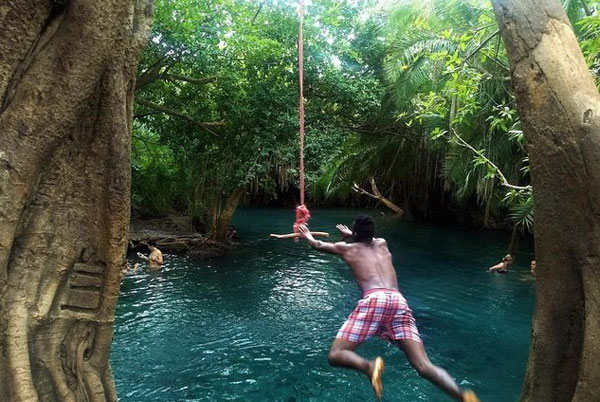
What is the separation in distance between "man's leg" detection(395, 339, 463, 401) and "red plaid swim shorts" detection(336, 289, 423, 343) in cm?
7

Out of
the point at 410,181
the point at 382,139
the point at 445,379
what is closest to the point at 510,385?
the point at 445,379

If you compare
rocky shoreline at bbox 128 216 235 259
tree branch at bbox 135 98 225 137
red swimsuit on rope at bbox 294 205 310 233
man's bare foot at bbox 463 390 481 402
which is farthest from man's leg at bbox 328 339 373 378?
rocky shoreline at bbox 128 216 235 259

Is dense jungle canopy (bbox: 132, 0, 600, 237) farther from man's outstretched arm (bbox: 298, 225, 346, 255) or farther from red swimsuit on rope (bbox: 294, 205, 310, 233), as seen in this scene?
man's outstretched arm (bbox: 298, 225, 346, 255)

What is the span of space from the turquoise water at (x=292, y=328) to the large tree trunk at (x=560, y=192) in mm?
2760

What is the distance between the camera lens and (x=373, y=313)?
4.37 metres

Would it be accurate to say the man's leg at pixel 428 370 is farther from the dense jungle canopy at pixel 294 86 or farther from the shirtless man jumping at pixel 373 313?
the dense jungle canopy at pixel 294 86

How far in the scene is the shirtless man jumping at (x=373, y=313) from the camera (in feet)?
13.3

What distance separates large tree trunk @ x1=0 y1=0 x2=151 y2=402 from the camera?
9.04 ft

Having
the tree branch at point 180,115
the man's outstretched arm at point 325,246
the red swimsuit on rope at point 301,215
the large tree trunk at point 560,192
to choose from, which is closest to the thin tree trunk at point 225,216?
the tree branch at point 180,115

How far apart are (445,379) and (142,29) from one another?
143 inches

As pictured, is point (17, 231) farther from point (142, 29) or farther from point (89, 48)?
point (142, 29)

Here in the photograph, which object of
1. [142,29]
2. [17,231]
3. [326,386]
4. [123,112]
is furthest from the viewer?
[326,386]

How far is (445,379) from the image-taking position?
3590 millimetres

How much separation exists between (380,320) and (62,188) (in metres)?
2.99
